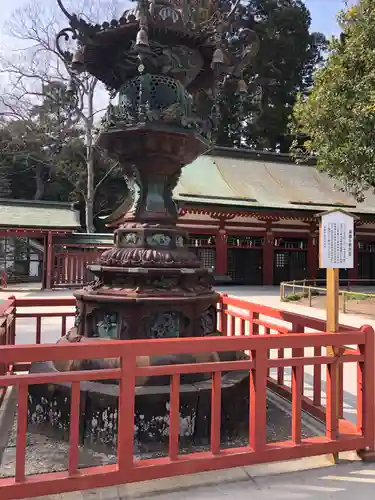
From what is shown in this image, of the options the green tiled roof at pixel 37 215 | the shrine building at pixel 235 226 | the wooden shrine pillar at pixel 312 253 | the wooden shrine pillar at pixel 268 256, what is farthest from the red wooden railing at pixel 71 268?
the wooden shrine pillar at pixel 312 253

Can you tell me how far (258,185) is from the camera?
2295cm

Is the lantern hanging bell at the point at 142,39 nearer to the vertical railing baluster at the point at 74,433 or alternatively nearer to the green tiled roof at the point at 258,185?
the vertical railing baluster at the point at 74,433

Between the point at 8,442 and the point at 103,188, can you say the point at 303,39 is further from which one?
the point at 8,442

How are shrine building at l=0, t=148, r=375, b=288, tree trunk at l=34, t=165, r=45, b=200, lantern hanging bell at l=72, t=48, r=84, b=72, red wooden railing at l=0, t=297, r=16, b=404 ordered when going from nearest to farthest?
red wooden railing at l=0, t=297, r=16, b=404, lantern hanging bell at l=72, t=48, r=84, b=72, shrine building at l=0, t=148, r=375, b=288, tree trunk at l=34, t=165, r=45, b=200

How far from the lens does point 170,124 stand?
3783mm

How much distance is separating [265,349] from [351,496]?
3.12 feet

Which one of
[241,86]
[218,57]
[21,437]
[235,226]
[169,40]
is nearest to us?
[21,437]

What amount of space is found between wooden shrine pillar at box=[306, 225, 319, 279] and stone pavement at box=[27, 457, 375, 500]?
65.5 ft

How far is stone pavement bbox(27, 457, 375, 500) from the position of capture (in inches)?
97.6

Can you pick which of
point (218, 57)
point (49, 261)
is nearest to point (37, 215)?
point (49, 261)

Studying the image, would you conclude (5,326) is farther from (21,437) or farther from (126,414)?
(126,414)

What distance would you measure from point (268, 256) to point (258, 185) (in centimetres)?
403

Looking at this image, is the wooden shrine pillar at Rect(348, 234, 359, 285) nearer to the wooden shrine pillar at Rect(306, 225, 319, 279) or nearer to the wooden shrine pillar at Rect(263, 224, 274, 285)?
the wooden shrine pillar at Rect(306, 225, 319, 279)

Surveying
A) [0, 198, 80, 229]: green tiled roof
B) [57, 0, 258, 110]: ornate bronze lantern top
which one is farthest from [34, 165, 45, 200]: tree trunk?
[57, 0, 258, 110]: ornate bronze lantern top
